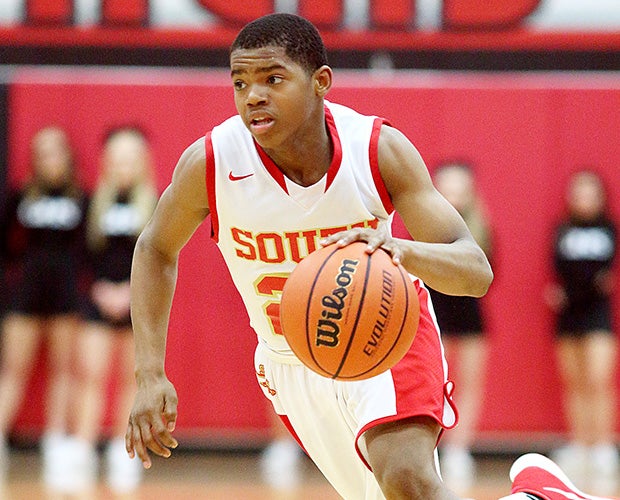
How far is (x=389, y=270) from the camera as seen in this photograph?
10.3 ft

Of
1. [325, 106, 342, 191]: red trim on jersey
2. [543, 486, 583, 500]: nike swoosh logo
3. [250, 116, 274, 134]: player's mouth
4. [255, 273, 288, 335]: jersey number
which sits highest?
[250, 116, 274, 134]: player's mouth

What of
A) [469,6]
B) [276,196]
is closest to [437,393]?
[276,196]

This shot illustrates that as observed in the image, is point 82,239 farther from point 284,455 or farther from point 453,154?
point 453,154

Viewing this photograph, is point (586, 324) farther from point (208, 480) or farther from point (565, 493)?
point (565, 493)

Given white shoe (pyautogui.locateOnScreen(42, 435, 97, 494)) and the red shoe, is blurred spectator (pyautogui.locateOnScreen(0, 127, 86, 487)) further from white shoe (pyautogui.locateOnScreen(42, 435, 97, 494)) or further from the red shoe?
the red shoe

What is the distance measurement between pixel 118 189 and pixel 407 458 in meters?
5.12

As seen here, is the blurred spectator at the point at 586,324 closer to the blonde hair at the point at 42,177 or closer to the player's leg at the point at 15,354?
the blonde hair at the point at 42,177

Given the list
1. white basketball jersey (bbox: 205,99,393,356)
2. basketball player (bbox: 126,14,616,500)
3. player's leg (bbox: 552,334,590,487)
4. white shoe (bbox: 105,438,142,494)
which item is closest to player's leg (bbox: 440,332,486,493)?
player's leg (bbox: 552,334,590,487)

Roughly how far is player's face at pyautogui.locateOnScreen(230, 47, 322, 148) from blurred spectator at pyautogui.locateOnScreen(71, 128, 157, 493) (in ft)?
14.7

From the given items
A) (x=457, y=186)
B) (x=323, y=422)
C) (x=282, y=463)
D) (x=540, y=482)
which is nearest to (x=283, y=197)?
(x=323, y=422)

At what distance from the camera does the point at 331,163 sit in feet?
12.3

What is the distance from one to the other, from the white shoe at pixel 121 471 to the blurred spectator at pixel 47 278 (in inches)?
15.3

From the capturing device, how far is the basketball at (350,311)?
3.14 metres

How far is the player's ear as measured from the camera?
3656 millimetres
